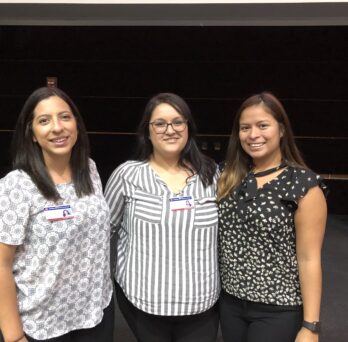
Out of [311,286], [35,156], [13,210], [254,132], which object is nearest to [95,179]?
[35,156]

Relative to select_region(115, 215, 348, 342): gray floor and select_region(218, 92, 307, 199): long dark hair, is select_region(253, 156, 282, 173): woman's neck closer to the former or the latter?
select_region(218, 92, 307, 199): long dark hair

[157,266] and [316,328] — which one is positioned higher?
[157,266]

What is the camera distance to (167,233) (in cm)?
143

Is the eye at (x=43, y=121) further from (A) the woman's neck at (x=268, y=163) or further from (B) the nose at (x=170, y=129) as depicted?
(A) the woman's neck at (x=268, y=163)

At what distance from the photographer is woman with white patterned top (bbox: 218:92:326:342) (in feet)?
4.55

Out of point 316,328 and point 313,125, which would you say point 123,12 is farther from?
point 313,125

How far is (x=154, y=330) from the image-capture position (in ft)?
4.98

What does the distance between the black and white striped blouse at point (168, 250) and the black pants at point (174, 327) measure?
0.17 ft

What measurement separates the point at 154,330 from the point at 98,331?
220 mm

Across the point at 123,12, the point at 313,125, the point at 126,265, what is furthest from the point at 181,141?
the point at 313,125

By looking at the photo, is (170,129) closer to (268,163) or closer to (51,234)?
(268,163)

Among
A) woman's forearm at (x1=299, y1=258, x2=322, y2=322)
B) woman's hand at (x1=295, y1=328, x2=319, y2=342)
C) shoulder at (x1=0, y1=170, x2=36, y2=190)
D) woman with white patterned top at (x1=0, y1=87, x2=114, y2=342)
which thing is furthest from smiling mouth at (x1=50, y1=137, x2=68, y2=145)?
woman's hand at (x1=295, y1=328, x2=319, y2=342)

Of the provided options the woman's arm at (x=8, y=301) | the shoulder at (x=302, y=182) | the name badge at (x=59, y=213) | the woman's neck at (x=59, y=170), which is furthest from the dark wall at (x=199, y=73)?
the woman's arm at (x=8, y=301)

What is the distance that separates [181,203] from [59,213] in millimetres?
448
